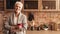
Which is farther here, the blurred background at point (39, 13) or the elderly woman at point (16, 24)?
the blurred background at point (39, 13)

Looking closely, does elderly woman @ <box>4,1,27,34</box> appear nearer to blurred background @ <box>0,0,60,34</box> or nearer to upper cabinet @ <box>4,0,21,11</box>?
blurred background @ <box>0,0,60,34</box>

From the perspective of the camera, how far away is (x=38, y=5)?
3.70m

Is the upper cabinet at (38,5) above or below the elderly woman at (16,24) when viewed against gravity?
above

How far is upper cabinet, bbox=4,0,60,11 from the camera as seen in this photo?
3.69 m

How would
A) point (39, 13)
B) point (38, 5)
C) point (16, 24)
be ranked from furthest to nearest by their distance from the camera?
1. point (39, 13)
2. point (38, 5)
3. point (16, 24)

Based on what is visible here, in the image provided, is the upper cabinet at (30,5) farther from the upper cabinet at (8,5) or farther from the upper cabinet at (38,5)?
the upper cabinet at (8,5)

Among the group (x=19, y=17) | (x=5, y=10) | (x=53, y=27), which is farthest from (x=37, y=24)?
(x=19, y=17)

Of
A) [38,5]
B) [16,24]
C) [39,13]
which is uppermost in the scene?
[38,5]

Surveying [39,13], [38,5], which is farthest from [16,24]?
[39,13]

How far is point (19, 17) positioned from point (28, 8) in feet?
→ 4.50

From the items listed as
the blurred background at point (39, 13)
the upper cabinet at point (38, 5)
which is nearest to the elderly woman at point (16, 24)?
the blurred background at point (39, 13)

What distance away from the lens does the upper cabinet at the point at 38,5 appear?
145 inches

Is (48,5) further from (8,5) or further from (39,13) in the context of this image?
(8,5)

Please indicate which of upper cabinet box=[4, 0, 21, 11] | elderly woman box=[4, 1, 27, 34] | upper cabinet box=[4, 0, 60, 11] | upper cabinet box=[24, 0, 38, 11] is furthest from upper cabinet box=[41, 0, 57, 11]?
elderly woman box=[4, 1, 27, 34]
